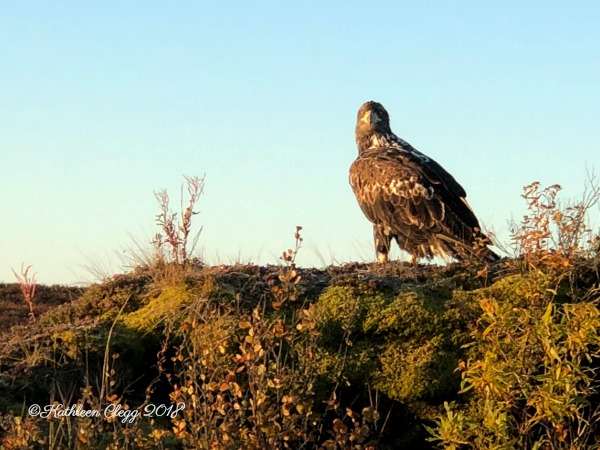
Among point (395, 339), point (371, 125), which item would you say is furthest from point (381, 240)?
point (395, 339)

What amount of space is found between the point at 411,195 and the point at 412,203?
10 cm

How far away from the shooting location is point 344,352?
681cm

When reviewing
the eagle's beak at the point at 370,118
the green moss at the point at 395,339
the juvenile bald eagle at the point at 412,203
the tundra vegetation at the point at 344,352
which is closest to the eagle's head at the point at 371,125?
the eagle's beak at the point at 370,118

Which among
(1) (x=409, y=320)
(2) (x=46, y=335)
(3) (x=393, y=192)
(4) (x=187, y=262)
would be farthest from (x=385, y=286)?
(3) (x=393, y=192)

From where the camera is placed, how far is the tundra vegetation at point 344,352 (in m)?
5.73

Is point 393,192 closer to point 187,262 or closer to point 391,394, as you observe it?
point 187,262

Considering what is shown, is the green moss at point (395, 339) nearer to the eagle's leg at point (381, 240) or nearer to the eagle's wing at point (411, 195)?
the eagle's wing at point (411, 195)

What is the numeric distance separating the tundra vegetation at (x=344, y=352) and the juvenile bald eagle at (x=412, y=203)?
2610mm

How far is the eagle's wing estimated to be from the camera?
10.8 m

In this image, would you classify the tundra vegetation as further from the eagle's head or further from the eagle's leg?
the eagle's head

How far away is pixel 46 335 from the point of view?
7266mm

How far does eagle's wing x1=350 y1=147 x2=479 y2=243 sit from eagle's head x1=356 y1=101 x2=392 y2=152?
23.2 inches

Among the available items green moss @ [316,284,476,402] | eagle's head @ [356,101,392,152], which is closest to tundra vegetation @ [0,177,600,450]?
green moss @ [316,284,476,402]

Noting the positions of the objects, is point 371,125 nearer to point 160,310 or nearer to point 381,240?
point 381,240
